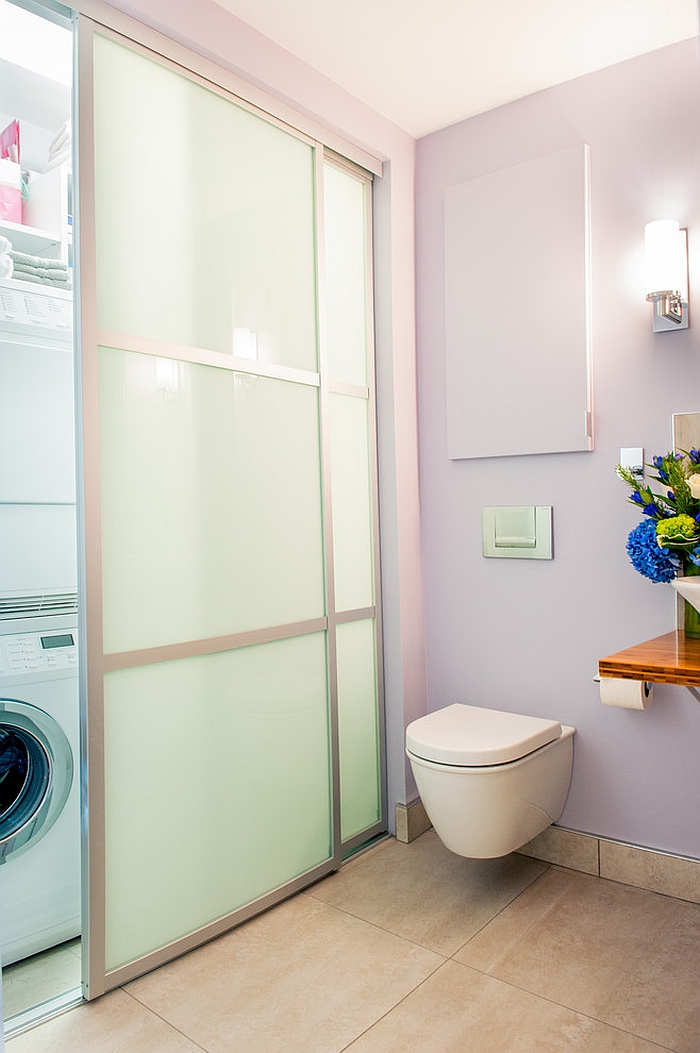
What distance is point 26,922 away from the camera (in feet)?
6.27

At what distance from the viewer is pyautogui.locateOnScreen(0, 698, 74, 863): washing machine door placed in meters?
1.91

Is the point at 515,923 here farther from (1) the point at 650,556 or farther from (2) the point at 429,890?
(1) the point at 650,556

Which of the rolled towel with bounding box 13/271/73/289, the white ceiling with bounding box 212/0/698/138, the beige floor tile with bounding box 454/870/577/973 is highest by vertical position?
the white ceiling with bounding box 212/0/698/138

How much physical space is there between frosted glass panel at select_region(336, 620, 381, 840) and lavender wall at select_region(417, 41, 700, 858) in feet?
0.98

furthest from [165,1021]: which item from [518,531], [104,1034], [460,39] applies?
[460,39]

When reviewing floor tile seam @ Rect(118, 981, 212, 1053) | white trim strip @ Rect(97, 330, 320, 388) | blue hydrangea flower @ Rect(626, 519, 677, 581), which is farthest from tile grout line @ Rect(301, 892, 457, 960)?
white trim strip @ Rect(97, 330, 320, 388)

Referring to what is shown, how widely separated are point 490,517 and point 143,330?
1.28 m

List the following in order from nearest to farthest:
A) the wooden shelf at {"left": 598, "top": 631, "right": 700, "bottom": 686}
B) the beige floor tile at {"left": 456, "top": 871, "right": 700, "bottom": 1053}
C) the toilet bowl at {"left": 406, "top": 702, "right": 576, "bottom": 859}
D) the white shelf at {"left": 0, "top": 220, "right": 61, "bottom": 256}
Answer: the wooden shelf at {"left": 598, "top": 631, "right": 700, "bottom": 686}, the beige floor tile at {"left": 456, "top": 871, "right": 700, "bottom": 1053}, the white shelf at {"left": 0, "top": 220, "right": 61, "bottom": 256}, the toilet bowl at {"left": 406, "top": 702, "right": 576, "bottom": 859}

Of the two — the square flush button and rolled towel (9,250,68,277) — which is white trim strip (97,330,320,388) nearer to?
rolled towel (9,250,68,277)

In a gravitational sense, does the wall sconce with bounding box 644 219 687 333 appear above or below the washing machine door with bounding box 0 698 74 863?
above

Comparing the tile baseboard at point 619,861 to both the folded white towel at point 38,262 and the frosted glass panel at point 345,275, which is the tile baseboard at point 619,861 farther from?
the folded white towel at point 38,262

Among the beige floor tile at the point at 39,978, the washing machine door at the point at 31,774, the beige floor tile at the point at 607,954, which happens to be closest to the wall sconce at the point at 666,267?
the beige floor tile at the point at 607,954

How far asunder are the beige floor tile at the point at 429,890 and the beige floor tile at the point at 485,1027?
0.64ft

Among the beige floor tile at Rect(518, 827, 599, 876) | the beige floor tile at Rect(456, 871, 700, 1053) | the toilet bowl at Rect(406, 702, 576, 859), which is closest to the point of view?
the beige floor tile at Rect(456, 871, 700, 1053)
